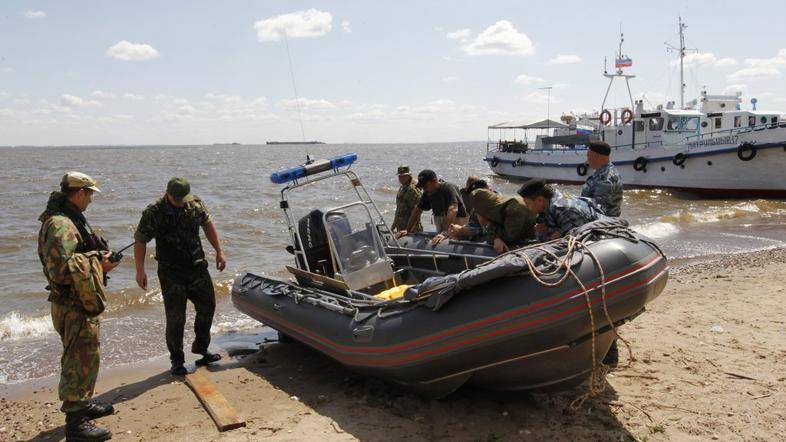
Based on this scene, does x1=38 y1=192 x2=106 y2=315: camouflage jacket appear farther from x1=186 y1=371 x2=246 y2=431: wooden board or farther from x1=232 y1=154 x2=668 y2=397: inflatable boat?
x1=232 y1=154 x2=668 y2=397: inflatable boat

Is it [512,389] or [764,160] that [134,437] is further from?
[764,160]

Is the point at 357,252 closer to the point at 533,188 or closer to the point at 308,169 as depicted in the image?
the point at 308,169

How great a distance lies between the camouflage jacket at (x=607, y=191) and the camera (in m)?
5.32

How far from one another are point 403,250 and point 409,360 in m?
2.35

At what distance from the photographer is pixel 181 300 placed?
5555 millimetres

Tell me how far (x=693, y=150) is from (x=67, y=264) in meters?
22.4

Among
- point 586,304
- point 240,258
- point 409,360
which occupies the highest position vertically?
point 586,304

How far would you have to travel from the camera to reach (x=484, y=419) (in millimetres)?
4281

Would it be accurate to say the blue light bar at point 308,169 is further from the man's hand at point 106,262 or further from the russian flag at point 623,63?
the russian flag at point 623,63

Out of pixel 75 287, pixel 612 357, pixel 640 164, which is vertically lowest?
pixel 612 357

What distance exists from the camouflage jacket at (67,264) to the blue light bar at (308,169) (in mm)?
1891

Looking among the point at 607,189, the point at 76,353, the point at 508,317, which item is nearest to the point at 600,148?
the point at 607,189

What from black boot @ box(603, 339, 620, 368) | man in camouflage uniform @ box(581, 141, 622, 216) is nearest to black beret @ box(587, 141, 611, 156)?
man in camouflage uniform @ box(581, 141, 622, 216)

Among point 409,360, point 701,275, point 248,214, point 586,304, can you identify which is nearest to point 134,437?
point 409,360
